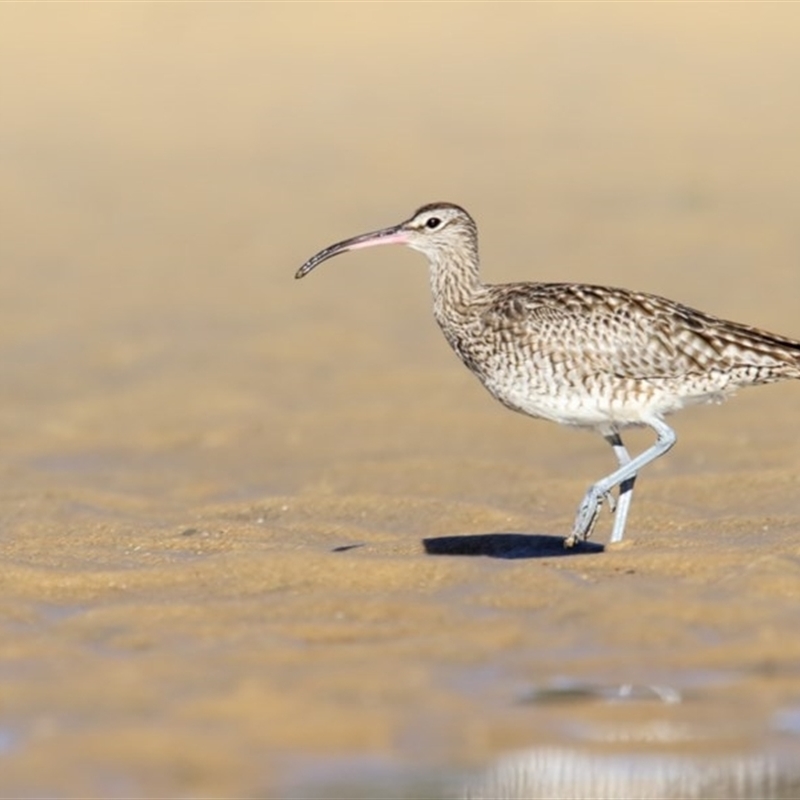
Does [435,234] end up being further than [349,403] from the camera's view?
No

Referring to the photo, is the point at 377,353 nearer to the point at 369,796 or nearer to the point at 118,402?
the point at 118,402

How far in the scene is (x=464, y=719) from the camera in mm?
Answer: 7875

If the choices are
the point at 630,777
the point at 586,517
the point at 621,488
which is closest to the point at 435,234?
the point at 621,488

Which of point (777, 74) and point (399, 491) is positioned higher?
point (777, 74)

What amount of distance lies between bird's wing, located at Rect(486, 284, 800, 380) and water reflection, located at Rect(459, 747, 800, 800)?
12.9 feet

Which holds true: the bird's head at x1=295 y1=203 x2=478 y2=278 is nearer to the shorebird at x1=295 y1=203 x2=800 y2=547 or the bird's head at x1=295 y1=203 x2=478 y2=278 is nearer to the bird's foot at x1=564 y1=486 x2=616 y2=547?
the shorebird at x1=295 y1=203 x2=800 y2=547

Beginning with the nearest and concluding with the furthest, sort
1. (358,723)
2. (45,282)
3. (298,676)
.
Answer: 1. (358,723)
2. (298,676)
3. (45,282)

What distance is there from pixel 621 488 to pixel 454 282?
4.65ft

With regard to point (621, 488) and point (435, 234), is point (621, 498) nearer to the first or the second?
point (621, 488)

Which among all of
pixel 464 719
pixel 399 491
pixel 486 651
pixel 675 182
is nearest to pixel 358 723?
pixel 464 719

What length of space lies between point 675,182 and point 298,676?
648 inches

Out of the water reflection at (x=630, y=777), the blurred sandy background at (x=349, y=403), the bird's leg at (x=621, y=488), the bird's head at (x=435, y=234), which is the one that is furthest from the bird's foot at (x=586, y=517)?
the water reflection at (x=630, y=777)

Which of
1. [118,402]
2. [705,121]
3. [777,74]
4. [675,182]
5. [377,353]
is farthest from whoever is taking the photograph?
[777,74]

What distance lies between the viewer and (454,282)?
12.3 m
